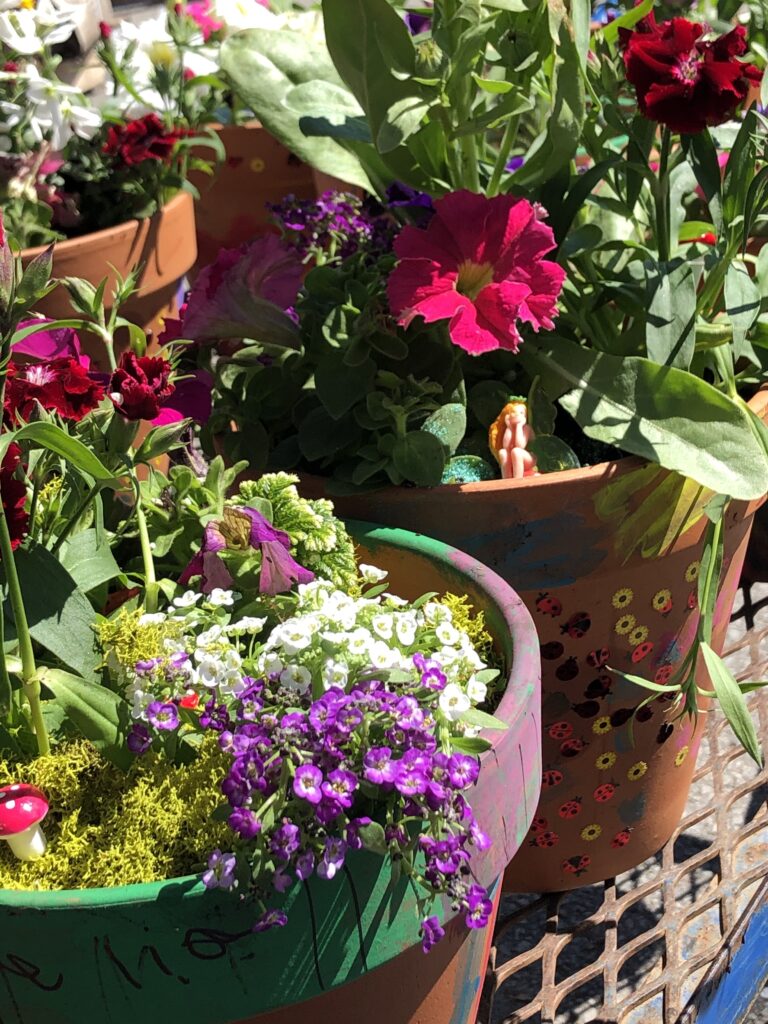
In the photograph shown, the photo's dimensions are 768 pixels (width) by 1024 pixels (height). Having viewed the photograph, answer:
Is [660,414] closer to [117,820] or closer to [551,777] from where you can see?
[551,777]

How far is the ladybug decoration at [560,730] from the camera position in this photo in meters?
1.05

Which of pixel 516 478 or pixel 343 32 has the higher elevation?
pixel 343 32

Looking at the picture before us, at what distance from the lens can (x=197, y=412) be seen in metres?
1.04

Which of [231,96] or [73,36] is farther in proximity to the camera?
[73,36]

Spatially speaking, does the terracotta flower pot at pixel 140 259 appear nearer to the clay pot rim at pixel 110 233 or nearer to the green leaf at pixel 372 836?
the clay pot rim at pixel 110 233

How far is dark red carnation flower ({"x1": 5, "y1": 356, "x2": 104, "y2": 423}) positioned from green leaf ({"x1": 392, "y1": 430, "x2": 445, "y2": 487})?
9.7 inches

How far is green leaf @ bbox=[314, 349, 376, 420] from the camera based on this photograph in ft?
3.28

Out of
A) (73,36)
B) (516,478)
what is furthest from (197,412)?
(73,36)

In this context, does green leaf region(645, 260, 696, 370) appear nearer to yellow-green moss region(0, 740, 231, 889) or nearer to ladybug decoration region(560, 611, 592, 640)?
ladybug decoration region(560, 611, 592, 640)

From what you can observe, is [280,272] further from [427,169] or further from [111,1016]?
[111,1016]

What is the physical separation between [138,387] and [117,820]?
10.3 inches

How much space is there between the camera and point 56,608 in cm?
77

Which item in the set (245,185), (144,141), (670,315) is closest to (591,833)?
(670,315)

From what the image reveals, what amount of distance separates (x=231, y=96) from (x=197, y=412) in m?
1.32
